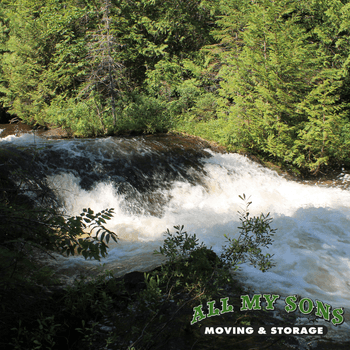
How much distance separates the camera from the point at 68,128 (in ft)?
36.4

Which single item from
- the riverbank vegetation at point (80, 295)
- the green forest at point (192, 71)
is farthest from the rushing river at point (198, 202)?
the green forest at point (192, 71)

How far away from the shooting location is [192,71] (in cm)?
1389

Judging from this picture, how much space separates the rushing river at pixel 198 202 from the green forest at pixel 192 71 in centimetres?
147

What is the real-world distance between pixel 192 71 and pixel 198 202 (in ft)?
27.6

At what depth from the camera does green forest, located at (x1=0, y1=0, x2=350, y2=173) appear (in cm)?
909

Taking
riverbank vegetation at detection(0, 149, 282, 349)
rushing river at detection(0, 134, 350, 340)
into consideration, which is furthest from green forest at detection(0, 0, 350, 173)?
riverbank vegetation at detection(0, 149, 282, 349)

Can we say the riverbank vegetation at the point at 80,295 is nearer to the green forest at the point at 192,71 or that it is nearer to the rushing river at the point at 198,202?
→ the rushing river at the point at 198,202

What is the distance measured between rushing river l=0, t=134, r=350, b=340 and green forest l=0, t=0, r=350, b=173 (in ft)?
4.82

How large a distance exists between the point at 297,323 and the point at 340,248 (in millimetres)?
3072

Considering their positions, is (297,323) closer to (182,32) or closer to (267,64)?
(267,64)

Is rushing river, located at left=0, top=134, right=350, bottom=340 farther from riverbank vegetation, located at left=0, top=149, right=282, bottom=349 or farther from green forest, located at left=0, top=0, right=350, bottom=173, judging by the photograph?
green forest, located at left=0, top=0, right=350, bottom=173

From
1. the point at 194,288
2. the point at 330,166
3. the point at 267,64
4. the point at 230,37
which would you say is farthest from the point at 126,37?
the point at 194,288

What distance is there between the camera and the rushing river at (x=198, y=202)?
4617 millimetres

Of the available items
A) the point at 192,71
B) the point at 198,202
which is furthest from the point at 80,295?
the point at 192,71
